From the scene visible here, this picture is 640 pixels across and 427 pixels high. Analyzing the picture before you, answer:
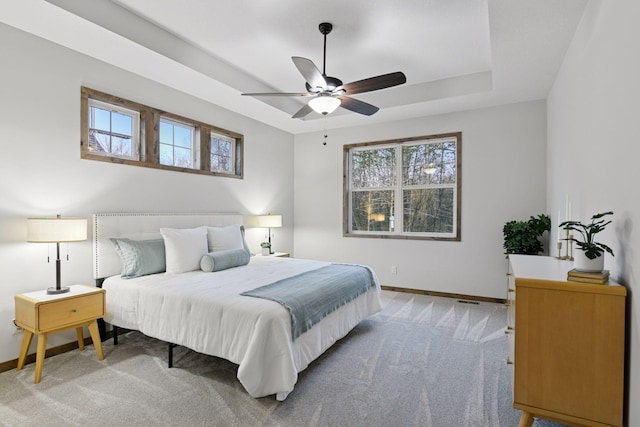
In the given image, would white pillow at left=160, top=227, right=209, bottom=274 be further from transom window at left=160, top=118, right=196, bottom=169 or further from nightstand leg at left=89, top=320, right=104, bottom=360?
transom window at left=160, top=118, right=196, bottom=169

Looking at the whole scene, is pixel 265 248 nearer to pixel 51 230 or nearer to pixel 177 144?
pixel 177 144

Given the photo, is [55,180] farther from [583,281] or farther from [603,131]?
[603,131]

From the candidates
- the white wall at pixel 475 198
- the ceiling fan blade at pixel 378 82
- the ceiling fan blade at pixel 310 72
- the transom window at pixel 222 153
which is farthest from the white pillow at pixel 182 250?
the white wall at pixel 475 198

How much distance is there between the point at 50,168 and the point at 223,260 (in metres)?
1.69

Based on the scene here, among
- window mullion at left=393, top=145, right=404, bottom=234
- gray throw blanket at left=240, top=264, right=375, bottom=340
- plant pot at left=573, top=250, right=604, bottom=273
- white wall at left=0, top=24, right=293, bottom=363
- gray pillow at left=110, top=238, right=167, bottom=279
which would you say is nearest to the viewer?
plant pot at left=573, top=250, right=604, bottom=273

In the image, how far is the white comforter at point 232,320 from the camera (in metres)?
2.13

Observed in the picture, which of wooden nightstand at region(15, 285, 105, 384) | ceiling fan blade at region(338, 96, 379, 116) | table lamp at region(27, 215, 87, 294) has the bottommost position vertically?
wooden nightstand at region(15, 285, 105, 384)

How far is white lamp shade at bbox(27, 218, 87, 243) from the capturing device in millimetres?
2490

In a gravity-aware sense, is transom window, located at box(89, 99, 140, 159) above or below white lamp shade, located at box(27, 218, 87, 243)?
above

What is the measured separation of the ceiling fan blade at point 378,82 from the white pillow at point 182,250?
7.01ft

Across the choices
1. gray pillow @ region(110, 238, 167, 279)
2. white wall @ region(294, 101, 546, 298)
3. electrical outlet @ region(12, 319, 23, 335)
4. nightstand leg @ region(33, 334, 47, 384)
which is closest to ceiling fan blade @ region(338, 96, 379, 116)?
white wall @ region(294, 101, 546, 298)

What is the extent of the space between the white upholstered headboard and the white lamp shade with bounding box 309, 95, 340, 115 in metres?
2.05

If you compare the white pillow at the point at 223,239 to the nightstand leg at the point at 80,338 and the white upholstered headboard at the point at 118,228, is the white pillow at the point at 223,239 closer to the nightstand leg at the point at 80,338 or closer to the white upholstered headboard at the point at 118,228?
the white upholstered headboard at the point at 118,228

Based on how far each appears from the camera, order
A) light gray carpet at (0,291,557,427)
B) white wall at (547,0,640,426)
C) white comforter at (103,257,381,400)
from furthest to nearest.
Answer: white comforter at (103,257,381,400) < light gray carpet at (0,291,557,427) < white wall at (547,0,640,426)
